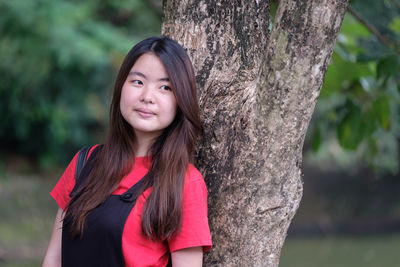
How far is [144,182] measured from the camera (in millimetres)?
1411

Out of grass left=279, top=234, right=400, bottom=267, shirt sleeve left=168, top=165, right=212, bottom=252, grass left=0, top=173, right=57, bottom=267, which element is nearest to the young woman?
shirt sleeve left=168, top=165, right=212, bottom=252

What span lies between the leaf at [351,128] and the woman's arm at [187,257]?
4.08ft

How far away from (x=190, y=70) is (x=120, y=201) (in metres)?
0.42

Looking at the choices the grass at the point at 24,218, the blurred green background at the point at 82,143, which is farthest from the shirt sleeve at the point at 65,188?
the grass at the point at 24,218

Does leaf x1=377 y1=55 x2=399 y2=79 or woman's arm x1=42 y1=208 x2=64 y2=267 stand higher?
leaf x1=377 y1=55 x2=399 y2=79

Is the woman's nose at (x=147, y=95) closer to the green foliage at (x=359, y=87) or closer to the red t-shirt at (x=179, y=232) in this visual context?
the red t-shirt at (x=179, y=232)

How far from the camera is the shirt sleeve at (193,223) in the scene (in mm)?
1319

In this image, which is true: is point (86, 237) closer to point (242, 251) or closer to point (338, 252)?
point (242, 251)

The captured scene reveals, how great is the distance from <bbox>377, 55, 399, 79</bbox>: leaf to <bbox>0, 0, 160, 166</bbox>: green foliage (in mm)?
4835

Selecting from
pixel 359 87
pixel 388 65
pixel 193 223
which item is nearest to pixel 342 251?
pixel 359 87

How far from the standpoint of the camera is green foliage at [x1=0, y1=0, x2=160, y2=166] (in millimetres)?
7348

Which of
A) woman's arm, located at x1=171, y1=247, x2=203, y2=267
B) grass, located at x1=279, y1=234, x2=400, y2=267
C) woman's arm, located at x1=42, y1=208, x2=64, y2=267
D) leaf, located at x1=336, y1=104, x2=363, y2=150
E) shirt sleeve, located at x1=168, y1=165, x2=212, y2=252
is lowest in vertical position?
grass, located at x1=279, y1=234, x2=400, y2=267

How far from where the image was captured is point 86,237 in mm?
1411

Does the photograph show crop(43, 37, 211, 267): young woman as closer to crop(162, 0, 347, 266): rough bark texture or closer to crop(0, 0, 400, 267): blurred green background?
crop(162, 0, 347, 266): rough bark texture
